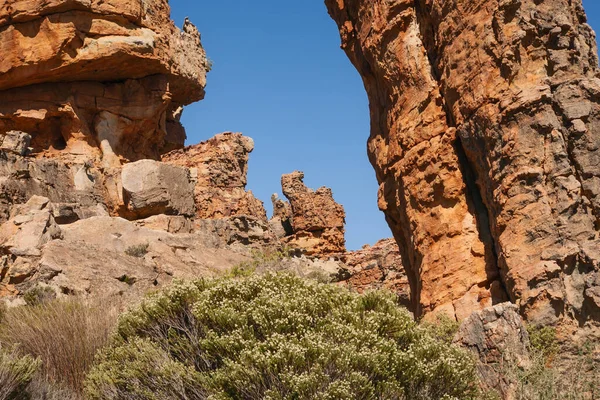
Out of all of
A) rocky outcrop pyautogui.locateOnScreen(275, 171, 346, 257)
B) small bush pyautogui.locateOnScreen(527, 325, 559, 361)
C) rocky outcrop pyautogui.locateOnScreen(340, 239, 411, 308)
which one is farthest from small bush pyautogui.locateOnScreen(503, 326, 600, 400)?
rocky outcrop pyautogui.locateOnScreen(275, 171, 346, 257)

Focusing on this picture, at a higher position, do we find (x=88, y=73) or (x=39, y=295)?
(x=88, y=73)

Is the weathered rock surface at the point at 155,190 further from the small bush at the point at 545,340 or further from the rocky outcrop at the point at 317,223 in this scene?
the small bush at the point at 545,340

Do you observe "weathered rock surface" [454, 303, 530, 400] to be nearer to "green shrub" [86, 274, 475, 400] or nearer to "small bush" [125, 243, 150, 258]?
"green shrub" [86, 274, 475, 400]

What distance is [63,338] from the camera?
42.8ft

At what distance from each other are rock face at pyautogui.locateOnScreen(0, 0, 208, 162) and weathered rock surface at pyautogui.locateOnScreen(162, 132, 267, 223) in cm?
341

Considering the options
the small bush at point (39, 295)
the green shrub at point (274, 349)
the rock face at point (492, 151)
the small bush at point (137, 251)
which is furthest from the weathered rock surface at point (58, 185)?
the green shrub at point (274, 349)

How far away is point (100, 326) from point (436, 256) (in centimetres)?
606

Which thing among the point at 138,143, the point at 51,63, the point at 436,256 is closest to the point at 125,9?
the point at 51,63

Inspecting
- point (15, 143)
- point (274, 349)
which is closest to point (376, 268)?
point (15, 143)

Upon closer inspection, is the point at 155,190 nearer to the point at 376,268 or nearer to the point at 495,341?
the point at 376,268

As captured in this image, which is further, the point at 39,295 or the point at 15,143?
the point at 15,143

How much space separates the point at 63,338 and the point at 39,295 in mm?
3688

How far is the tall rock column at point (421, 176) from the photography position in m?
14.5

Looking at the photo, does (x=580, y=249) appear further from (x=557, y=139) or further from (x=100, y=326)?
(x=100, y=326)
